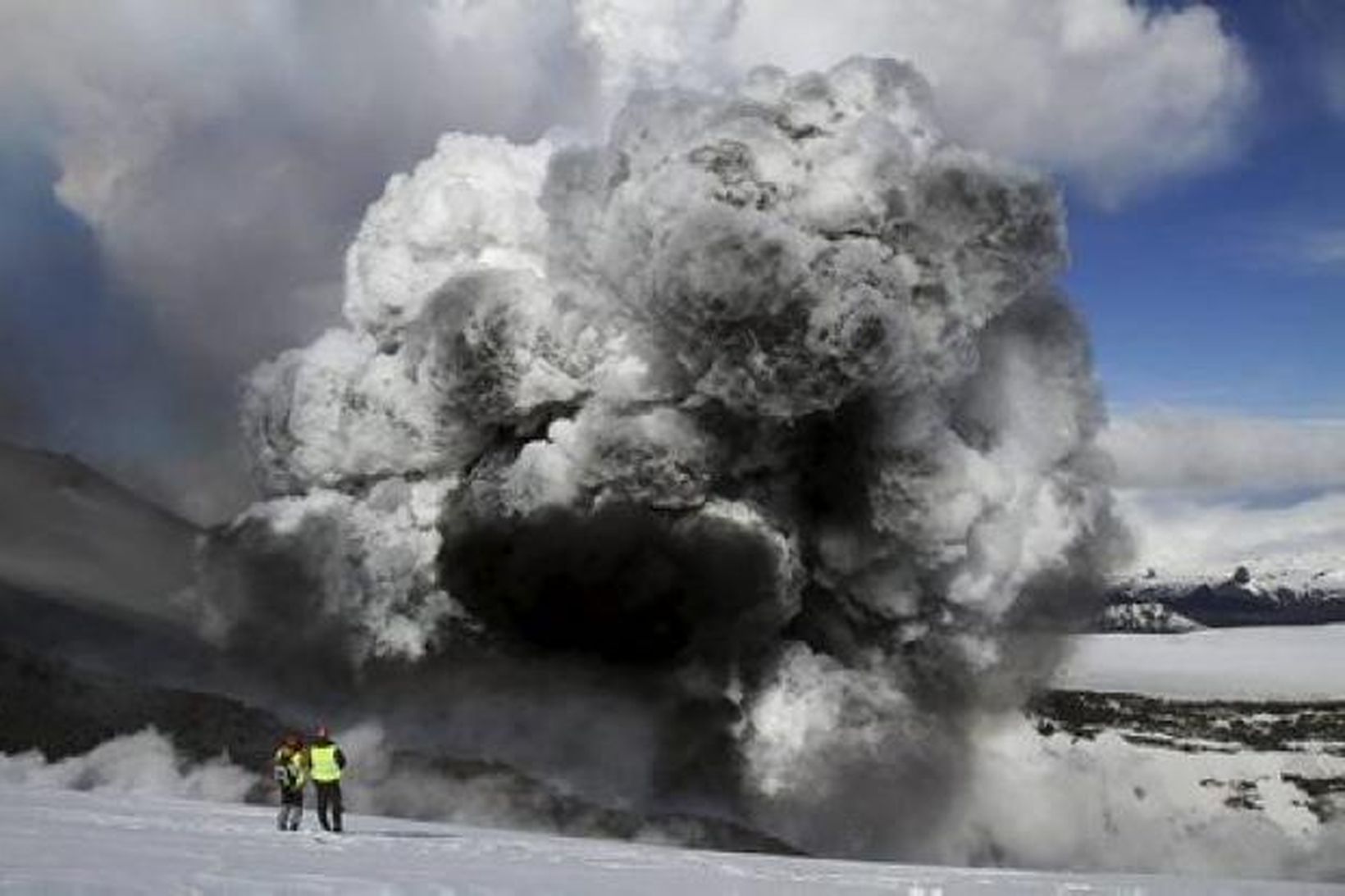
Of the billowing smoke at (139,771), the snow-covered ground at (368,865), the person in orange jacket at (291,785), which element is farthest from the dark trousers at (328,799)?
the billowing smoke at (139,771)

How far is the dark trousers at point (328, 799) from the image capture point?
31.7 metres

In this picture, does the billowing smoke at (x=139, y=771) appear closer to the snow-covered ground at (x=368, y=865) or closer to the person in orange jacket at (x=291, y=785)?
the snow-covered ground at (x=368, y=865)

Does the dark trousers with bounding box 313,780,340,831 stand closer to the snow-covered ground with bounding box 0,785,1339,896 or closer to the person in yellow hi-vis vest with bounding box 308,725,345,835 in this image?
the person in yellow hi-vis vest with bounding box 308,725,345,835

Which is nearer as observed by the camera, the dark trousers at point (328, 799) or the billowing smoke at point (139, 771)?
the dark trousers at point (328, 799)

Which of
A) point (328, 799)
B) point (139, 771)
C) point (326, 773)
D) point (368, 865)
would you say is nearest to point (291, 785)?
point (328, 799)

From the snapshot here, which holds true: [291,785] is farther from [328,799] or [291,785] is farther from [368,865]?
[368,865]

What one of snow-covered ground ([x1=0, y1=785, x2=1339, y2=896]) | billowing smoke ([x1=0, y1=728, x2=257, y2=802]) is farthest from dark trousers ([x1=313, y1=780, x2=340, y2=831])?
billowing smoke ([x1=0, y1=728, x2=257, y2=802])

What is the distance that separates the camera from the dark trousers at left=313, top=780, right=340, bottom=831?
31.7 metres

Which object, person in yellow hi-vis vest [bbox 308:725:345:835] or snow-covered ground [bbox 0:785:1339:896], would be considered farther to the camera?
person in yellow hi-vis vest [bbox 308:725:345:835]

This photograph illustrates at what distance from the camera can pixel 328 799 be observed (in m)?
32.1

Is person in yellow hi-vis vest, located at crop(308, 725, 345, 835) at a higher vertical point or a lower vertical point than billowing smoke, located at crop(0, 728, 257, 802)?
lower

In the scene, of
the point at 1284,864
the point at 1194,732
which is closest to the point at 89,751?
the point at 1284,864

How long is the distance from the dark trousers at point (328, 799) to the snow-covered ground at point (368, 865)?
34.9 inches

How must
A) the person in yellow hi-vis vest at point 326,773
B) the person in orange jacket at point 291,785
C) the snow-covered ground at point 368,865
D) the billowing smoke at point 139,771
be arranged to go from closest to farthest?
the snow-covered ground at point 368,865
the person in yellow hi-vis vest at point 326,773
the person in orange jacket at point 291,785
the billowing smoke at point 139,771
